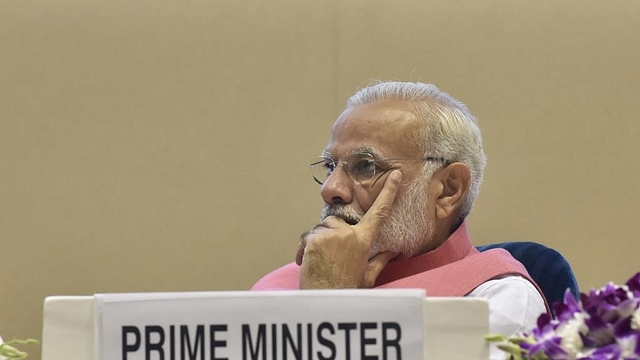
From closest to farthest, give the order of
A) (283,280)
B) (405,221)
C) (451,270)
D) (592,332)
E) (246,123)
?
1. (592,332)
2. (451,270)
3. (405,221)
4. (283,280)
5. (246,123)

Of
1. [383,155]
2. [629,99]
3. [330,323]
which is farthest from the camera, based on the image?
[629,99]

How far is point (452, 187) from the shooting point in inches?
99.4

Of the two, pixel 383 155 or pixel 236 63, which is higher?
pixel 236 63

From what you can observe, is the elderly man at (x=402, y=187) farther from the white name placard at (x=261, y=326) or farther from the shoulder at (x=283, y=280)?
the white name placard at (x=261, y=326)

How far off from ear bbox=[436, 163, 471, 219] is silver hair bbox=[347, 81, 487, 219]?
0.07 ft

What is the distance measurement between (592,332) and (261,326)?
1.31 feet

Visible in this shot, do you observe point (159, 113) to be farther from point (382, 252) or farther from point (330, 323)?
point (330, 323)

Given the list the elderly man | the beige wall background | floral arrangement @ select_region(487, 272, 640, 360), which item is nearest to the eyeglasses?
the elderly man

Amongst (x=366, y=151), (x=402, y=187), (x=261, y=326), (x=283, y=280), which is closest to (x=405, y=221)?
(x=402, y=187)

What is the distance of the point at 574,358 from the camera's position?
3.68 ft

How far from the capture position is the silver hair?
8.18 feet

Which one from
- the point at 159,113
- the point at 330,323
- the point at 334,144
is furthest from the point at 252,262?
the point at 330,323

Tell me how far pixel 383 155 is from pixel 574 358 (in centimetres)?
138

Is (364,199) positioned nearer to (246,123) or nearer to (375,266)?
(375,266)
